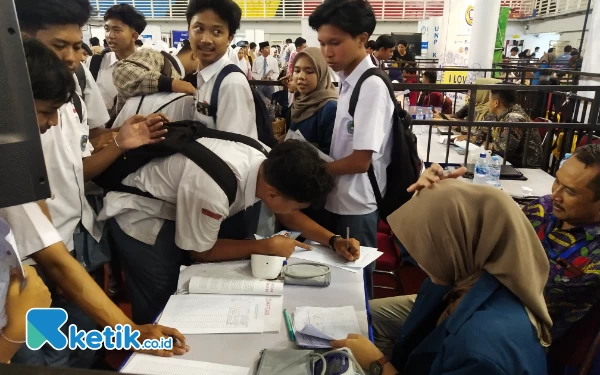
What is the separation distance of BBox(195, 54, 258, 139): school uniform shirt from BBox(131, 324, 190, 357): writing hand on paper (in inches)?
31.8

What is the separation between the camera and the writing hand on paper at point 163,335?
3.84ft

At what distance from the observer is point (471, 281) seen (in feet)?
3.67

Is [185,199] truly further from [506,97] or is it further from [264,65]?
[264,65]

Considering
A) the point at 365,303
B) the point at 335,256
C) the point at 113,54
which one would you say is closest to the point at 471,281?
the point at 365,303

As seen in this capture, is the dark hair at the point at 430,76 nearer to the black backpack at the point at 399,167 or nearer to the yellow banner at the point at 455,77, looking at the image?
the yellow banner at the point at 455,77

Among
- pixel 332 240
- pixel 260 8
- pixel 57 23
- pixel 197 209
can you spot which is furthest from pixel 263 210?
pixel 260 8

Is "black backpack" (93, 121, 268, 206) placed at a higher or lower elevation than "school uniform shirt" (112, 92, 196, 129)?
lower

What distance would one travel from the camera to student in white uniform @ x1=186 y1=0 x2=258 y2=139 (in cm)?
173

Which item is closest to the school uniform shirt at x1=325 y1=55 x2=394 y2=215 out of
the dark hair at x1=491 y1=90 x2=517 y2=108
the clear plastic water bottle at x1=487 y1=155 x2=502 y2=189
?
the clear plastic water bottle at x1=487 y1=155 x2=502 y2=189

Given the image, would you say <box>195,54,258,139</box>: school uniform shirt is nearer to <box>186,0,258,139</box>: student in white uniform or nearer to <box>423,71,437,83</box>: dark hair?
<box>186,0,258,139</box>: student in white uniform

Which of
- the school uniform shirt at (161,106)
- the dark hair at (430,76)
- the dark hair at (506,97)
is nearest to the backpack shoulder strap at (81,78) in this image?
the school uniform shirt at (161,106)

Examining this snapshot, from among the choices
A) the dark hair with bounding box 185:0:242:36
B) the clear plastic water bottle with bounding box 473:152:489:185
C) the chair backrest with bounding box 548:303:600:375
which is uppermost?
the dark hair with bounding box 185:0:242:36

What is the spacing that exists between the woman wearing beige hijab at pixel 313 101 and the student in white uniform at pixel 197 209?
66 cm

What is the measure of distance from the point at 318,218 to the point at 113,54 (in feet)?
5.89
